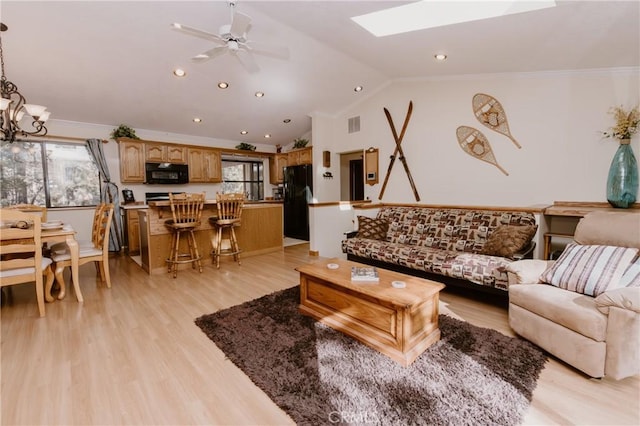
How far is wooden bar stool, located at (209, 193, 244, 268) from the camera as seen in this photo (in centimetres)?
403

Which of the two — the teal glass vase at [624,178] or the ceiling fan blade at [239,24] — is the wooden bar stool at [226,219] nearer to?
the ceiling fan blade at [239,24]

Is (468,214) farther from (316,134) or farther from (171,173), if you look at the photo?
(171,173)

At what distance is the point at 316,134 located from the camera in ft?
18.1

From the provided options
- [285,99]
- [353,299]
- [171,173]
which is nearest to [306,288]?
[353,299]

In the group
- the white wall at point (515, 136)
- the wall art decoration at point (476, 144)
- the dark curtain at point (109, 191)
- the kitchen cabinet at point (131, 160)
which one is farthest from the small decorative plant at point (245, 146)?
the wall art decoration at point (476, 144)

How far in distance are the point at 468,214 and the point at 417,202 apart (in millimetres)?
1136

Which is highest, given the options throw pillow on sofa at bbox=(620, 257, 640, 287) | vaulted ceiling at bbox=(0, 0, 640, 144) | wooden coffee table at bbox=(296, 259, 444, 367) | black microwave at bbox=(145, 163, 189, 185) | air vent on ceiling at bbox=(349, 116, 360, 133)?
vaulted ceiling at bbox=(0, 0, 640, 144)

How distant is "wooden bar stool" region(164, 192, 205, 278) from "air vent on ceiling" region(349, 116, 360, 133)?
3124 mm

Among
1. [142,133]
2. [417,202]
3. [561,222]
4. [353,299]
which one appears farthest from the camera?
[142,133]

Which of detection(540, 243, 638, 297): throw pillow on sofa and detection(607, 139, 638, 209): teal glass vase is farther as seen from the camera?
detection(607, 139, 638, 209): teal glass vase

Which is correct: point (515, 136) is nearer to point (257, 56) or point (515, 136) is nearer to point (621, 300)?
point (621, 300)

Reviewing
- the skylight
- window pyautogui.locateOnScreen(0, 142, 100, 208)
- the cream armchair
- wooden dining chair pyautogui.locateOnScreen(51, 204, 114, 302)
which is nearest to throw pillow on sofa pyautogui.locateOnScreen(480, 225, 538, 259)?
the cream armchair

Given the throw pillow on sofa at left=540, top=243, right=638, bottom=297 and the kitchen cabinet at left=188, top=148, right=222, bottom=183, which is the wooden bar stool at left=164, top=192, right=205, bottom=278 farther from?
the throw pillow on sofa at left=540, top=243, right=638, bottom=297

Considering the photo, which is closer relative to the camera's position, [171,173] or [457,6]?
[457,6]
